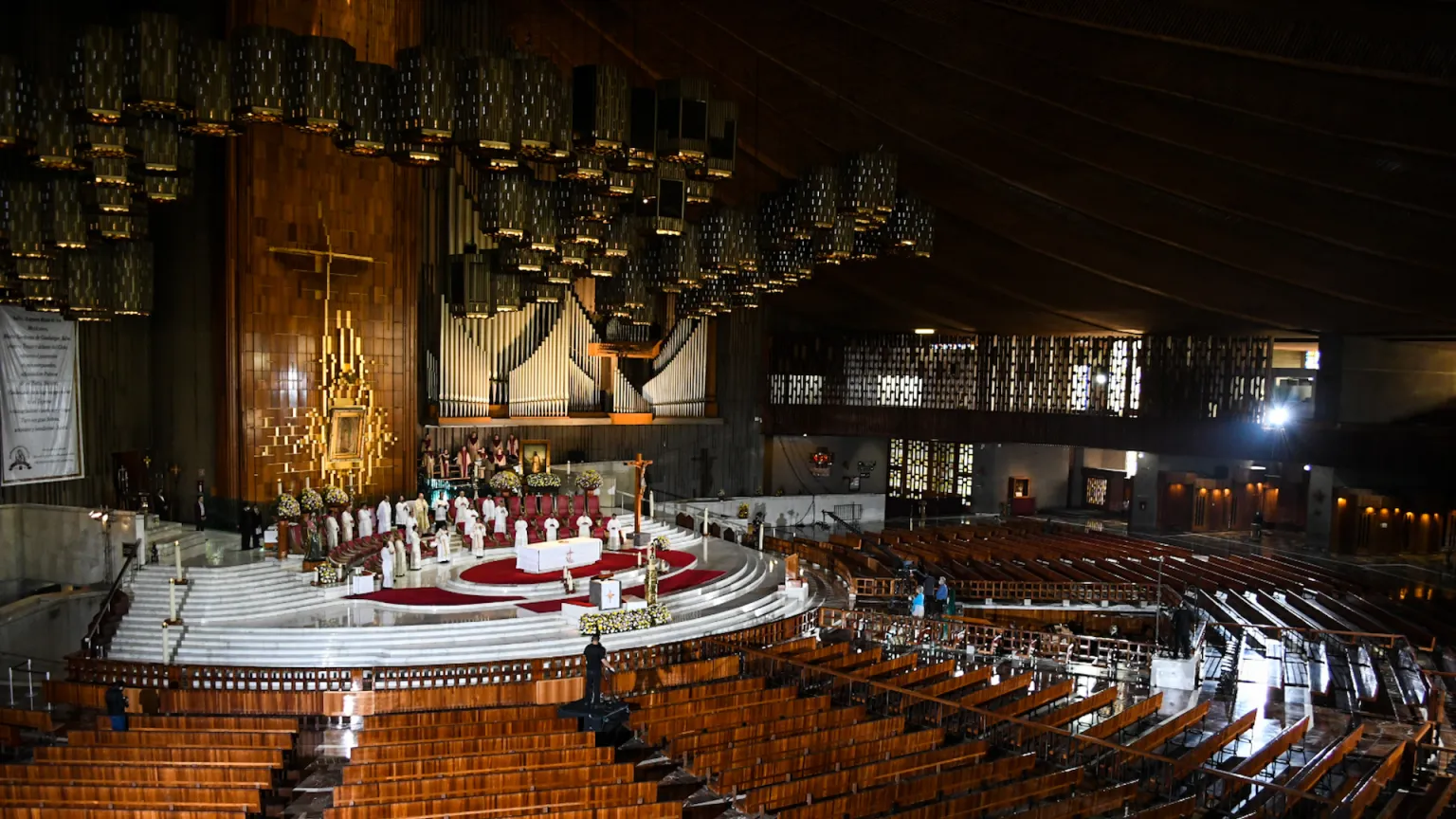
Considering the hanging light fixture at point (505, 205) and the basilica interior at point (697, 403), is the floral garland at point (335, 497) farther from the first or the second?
the hanging light fixture at point (505, 205)

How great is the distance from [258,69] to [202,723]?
7.27 meters

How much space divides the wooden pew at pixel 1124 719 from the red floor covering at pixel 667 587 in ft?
25.0

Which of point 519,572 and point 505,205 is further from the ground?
point 505,205

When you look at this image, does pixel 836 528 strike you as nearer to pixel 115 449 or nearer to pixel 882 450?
pixel 882 450

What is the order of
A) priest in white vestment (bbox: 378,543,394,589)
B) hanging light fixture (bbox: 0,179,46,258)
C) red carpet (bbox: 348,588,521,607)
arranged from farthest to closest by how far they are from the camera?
1. priest in white vestment (bbox: 378,543,394,589)
2. red carpet (bbox: 348,588,521,607)
3. hanging light fixture (bbox: 0,179,46,258)

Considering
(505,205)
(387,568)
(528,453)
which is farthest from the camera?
(528,453)

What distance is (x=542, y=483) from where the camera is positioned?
922 inches

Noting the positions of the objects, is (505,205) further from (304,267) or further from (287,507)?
(304,267)

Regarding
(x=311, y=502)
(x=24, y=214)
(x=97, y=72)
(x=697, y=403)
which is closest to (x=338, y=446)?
(x=311, y=502)

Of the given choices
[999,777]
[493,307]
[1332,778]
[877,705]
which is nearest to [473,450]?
[493,307]

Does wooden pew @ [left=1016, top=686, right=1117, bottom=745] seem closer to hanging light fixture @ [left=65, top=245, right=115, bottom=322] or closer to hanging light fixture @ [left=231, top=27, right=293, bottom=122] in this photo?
hanging light fixture @ [left=231, top=27, right=293, bottom=122]

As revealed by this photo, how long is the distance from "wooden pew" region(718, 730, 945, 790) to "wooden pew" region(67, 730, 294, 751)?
15.8 ft

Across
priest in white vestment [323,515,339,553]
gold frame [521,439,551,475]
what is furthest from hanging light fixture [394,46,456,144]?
gold frame [521,439,551,475]

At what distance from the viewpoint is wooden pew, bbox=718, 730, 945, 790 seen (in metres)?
10.3
